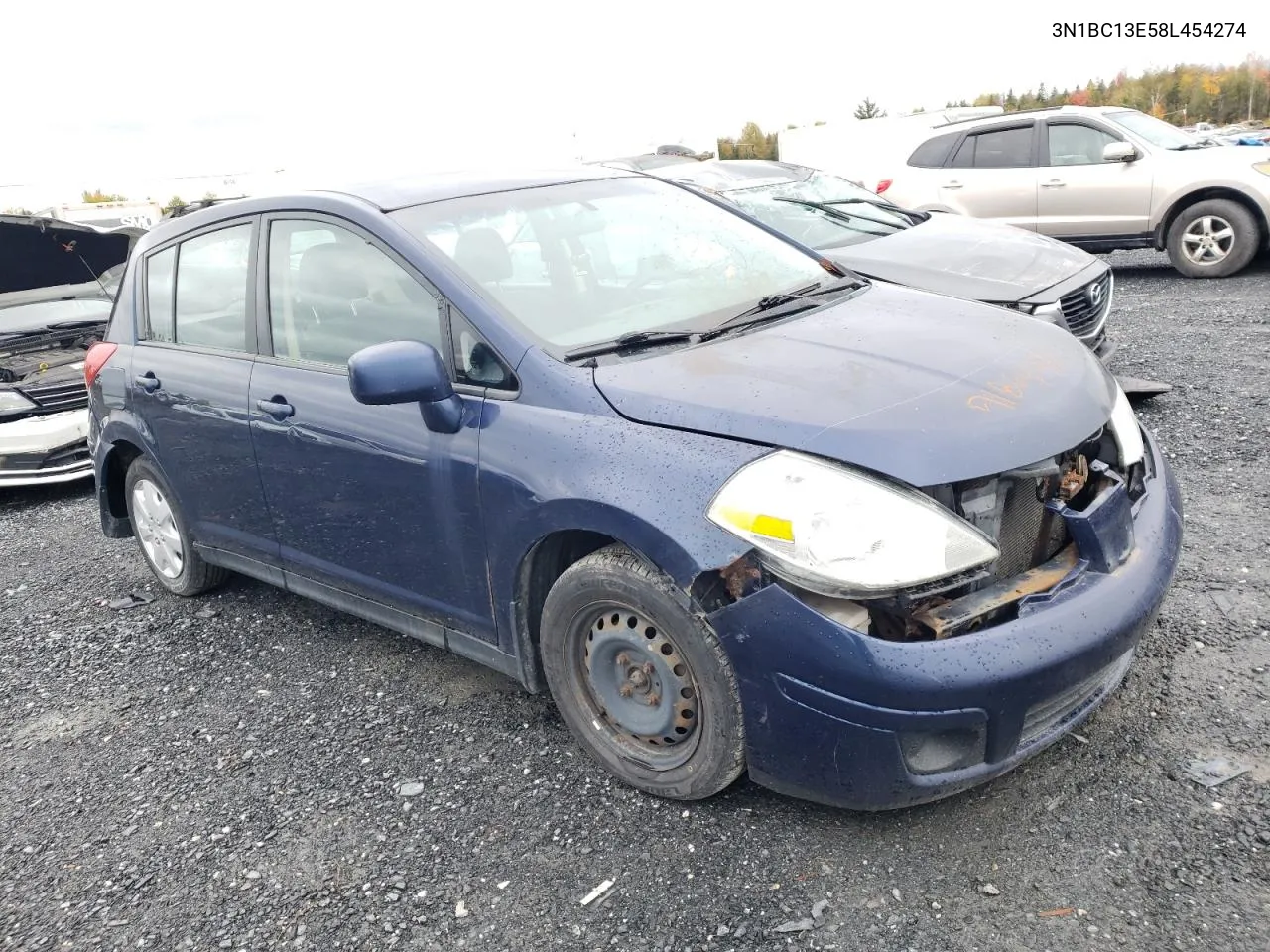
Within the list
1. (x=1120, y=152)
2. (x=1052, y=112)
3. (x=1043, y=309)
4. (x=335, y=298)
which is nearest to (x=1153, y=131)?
(x=1120, y=152)

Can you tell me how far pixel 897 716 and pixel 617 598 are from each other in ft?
2.52

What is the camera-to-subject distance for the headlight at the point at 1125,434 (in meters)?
2.92

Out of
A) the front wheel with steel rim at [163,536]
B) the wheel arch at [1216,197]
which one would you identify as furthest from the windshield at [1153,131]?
the front wheel with steel rim at [163,536]

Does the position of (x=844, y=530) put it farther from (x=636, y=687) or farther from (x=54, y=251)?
(x=54, y=251)

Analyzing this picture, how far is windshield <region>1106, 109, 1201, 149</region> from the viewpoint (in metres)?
10.2

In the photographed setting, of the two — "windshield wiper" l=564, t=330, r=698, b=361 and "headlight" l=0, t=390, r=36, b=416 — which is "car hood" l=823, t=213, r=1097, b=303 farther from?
"headlight" l=0, t=390, r=36, b=416

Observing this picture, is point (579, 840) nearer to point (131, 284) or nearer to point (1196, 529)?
point (1196, 529)

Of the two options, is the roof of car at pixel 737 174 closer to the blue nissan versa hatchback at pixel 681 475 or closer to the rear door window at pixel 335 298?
the blue nissan versa hatchback at pixel 681 475

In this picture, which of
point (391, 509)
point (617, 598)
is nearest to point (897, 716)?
point (617, 598)

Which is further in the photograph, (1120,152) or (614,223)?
(1120,152)

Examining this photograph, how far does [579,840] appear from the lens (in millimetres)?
2738

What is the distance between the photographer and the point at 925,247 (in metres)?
6.63

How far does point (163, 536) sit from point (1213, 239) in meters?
9.58

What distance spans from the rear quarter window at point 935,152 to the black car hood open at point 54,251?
25.7ft
